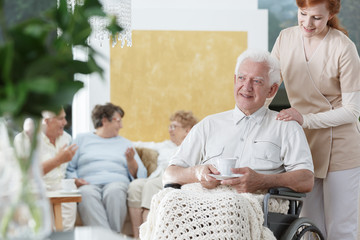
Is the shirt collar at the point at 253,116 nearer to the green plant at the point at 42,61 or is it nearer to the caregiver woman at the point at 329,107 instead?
the caregiver woman at the point at 329,107

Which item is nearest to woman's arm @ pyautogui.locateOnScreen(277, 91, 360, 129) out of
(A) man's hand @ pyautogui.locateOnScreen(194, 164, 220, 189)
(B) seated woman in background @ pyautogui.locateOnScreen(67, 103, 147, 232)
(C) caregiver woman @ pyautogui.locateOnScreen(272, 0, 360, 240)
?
(C) caregiver woman @ pyautogui.locateOnScreen(272, 0, 360, 240)

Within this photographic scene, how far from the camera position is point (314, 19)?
3057 millimetres

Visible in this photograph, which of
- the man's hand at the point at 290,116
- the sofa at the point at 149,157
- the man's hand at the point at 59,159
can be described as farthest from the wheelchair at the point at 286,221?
the sofa at the point at 149,157

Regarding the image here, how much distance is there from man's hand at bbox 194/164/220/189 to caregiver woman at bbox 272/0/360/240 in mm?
460

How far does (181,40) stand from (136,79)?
0.69 meters

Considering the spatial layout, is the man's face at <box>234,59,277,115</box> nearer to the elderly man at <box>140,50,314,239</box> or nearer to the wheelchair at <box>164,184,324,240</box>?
the elderly man at <box>140,50,314,239</box>

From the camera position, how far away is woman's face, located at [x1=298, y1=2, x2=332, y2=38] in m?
3.01

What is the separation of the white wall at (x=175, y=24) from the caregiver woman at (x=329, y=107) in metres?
3.75

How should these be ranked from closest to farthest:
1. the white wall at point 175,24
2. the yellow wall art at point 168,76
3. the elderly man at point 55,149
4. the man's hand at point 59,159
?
the man's hand at point 59,159
the elderly man at point 55,149
the white wall at point 175,24
the yellow wall art at point 168,76

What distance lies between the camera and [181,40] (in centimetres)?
696

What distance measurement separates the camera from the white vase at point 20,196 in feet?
3.52

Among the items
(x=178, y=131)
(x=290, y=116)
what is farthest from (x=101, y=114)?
(x=290, y=116)

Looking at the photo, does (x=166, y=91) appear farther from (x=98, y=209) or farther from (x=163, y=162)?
(x=98, y=209)

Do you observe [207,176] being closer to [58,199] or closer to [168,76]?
[58,199]
